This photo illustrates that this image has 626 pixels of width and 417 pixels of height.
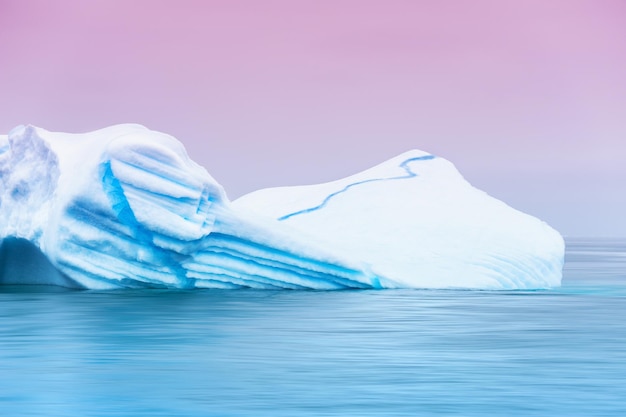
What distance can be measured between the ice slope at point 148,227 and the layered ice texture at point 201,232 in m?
0.02

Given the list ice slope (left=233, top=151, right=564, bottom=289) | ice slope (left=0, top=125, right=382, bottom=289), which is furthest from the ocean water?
ice slope (left=233, top=151, right=564, bottom=289)

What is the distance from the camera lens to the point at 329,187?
739 inches

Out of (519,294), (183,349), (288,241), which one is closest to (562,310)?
(519,294)

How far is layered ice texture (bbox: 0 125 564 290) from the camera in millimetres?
14758

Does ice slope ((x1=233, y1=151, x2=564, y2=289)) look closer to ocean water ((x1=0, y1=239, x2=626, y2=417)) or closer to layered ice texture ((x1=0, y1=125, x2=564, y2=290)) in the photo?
layered ice texture ((x1=0, y1=125, x2=564, y2=290))

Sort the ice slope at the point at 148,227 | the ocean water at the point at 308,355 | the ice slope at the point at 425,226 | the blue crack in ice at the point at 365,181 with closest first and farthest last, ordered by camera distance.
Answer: the ocean water at the point at 308,355 → the ice slope at the point at 148,227 → the ice slope at the point at 425,226 → the blue crack in ice at the point at 365,181

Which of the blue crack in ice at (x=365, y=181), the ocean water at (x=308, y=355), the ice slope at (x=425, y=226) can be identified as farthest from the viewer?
the blue crack in ice at (x=365, y=181)

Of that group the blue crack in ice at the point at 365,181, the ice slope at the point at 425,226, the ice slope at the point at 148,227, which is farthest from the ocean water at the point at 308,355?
the blue crack in ice at the point at 365,181

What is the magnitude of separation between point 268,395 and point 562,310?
680cm

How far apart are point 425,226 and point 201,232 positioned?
12.4 feet

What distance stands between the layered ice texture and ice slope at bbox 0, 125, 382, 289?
16 millimetres

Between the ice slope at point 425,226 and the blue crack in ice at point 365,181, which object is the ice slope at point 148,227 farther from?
the blue crack in ice at point 365,181

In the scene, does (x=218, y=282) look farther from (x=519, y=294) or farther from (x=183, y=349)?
(x=183, y=349)

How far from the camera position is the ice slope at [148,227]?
14.7 meters
